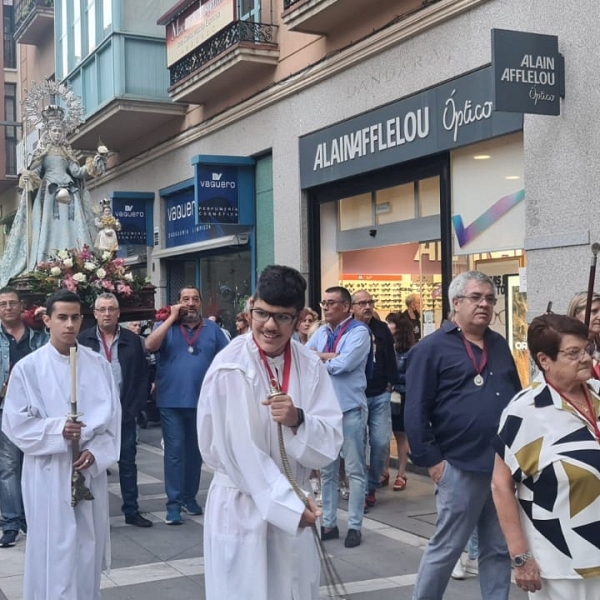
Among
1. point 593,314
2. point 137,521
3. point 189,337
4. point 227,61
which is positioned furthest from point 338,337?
point 227,61

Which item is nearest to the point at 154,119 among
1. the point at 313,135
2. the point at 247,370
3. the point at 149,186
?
the point at 149,186

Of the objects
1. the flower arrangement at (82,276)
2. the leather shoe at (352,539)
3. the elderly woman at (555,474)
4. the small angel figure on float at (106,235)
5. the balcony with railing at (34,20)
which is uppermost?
the balcony with railing at (34,20)

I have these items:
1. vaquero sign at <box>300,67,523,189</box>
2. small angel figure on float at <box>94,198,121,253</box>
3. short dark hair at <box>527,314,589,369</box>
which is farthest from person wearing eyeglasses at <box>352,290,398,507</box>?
short dark hair at <box>527,314,589,369</box>

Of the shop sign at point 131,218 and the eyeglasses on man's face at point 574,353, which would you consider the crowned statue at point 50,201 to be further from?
the eyeglasses on man's face at point 574,353

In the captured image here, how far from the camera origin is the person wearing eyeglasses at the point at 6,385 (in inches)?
298

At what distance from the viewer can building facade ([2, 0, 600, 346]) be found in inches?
355

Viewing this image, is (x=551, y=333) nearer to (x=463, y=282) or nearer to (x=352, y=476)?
(x=463, y=282)

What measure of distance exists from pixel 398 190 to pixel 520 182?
8.13ft

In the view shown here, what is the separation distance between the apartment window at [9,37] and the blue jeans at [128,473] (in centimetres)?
2797

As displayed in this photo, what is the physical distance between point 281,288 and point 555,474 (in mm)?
1235

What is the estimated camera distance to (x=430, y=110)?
10625 millimetres

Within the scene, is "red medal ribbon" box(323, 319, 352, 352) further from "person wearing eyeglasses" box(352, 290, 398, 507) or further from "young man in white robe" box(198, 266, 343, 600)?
"young man in white robe" box(198, 266, 343, 600)

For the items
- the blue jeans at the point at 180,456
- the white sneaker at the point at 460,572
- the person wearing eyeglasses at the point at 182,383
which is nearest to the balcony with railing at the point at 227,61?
the person wearing eyeglasses at the point at 182,383

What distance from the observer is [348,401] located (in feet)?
24.8
